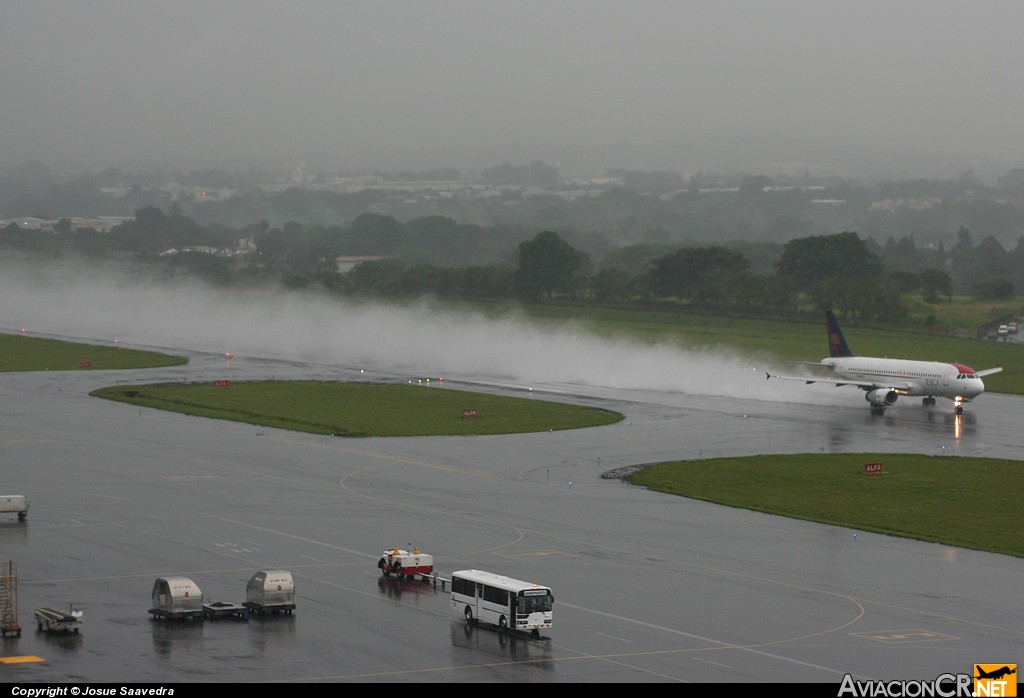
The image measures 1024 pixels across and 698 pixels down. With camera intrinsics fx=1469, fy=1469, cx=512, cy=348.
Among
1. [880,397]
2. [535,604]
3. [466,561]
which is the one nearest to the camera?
[535,604]

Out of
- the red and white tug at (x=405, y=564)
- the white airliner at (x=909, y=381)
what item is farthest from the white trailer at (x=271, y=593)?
the white airliner at (x=909, y=381)

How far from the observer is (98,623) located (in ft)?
165

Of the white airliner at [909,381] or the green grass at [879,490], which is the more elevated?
the white airliner at [909,381]

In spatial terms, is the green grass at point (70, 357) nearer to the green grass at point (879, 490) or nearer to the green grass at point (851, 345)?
the green grass at point (851, 345)

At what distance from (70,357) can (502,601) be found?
123 meters

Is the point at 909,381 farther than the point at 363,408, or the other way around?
the point at 909,381

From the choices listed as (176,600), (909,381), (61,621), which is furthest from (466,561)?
(909,381)

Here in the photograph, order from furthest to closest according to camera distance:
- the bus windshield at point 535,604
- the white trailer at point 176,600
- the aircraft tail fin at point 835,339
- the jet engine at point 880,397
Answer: the aircraft tail fin at point 835,339, the jet engine at point 880,397, the white trailer at point 176,600, the bus windshield at point 535,604

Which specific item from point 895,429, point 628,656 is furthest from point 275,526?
point 895,429

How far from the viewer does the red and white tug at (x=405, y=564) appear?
190 ft

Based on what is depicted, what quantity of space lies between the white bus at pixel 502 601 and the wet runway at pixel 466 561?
2.31ft

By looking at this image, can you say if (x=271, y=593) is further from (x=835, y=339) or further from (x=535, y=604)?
(x=835, y=339)

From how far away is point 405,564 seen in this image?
5800 centimetres

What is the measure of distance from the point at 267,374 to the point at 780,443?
63.0 m
